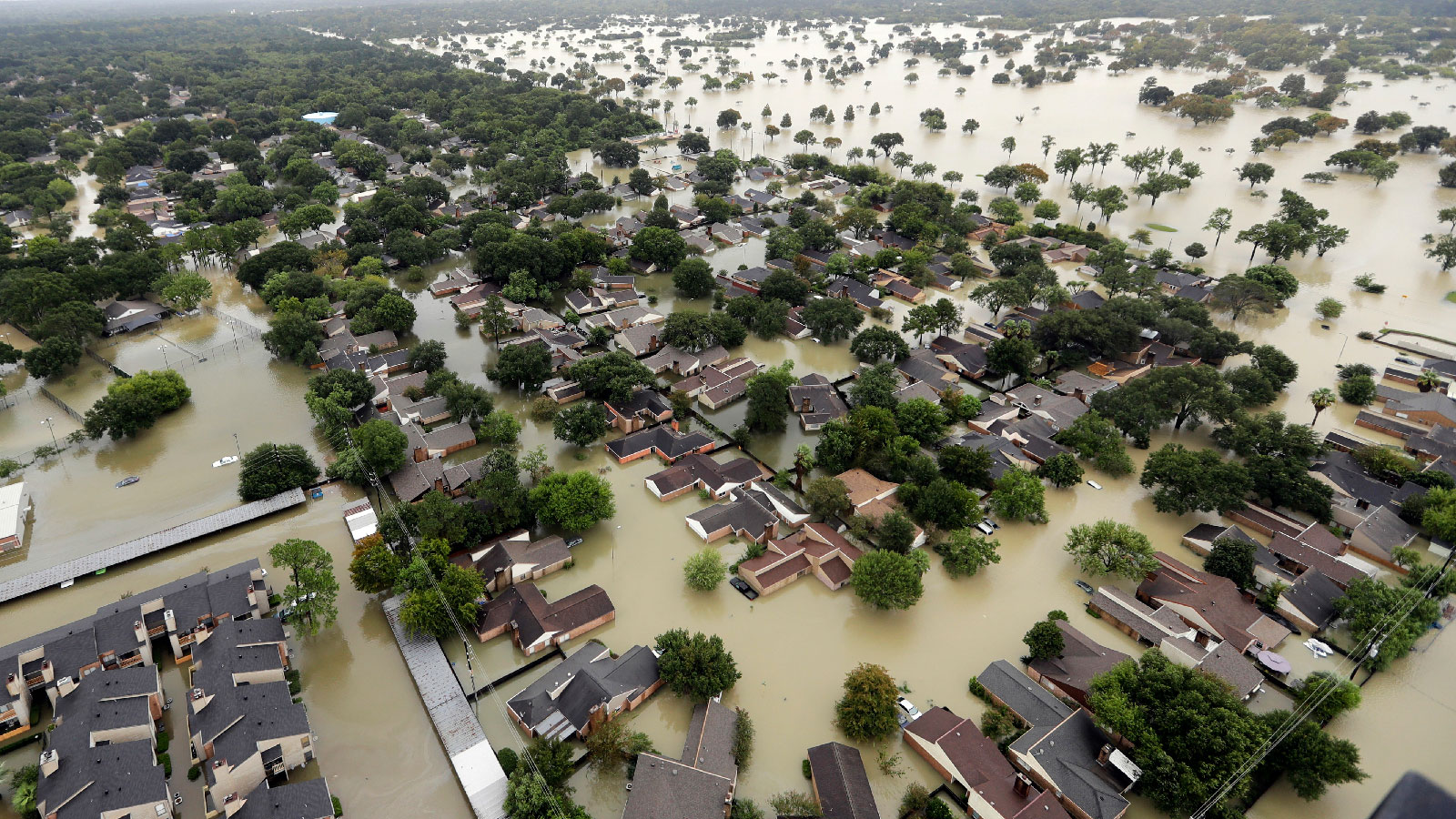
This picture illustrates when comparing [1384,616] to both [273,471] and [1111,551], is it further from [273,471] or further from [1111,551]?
[273,471]

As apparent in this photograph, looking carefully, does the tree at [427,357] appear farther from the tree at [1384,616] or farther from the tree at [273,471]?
the tree at [1384,616]

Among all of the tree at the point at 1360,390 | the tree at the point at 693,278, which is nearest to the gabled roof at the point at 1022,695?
the tree at the point at 1360,390

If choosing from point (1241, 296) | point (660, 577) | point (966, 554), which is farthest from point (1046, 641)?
point (1241, 296)

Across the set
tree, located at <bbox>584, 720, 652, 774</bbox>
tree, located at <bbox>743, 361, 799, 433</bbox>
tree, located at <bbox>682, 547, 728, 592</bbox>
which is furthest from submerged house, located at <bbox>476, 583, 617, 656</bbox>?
tree, located at <bbox>743, 361, 799, 433</bbox>

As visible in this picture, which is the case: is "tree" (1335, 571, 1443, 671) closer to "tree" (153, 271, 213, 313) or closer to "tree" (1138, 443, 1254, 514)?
"tree" (1138, 443, 1254, 514)

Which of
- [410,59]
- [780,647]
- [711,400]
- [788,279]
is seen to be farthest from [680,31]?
[780,647]

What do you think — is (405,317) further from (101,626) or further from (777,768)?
(777,768)
